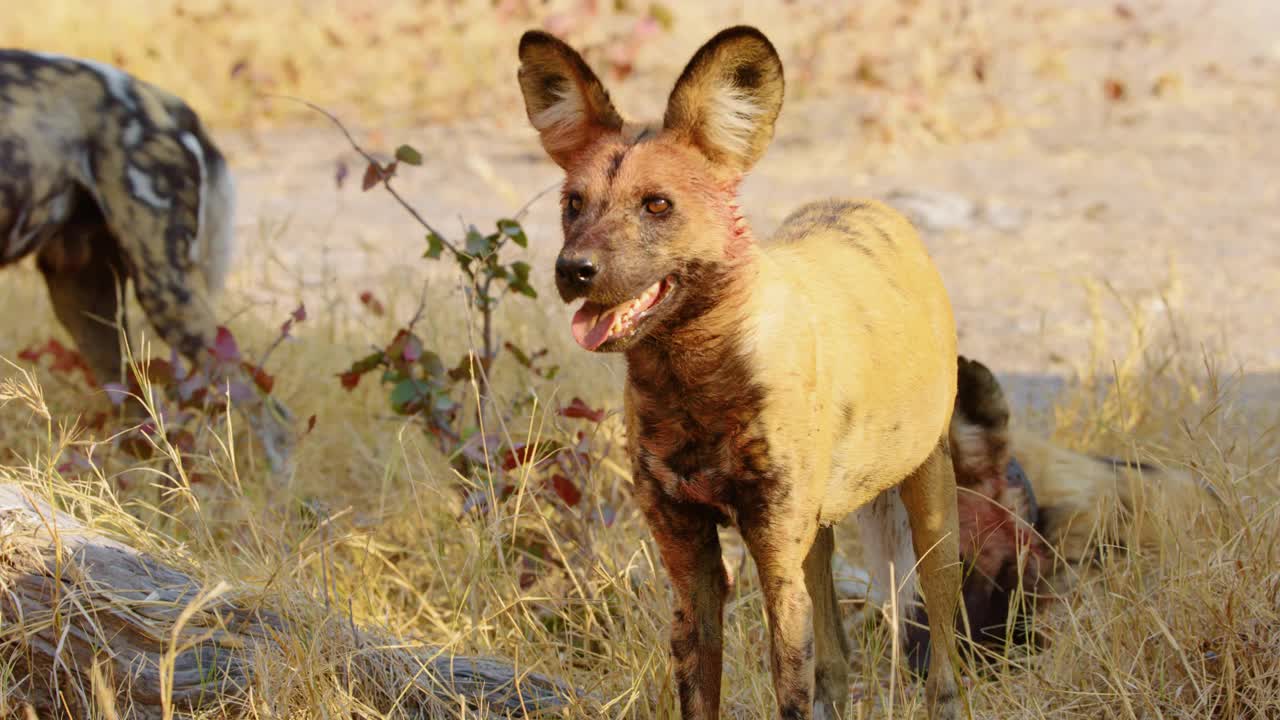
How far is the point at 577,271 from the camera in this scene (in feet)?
5.20

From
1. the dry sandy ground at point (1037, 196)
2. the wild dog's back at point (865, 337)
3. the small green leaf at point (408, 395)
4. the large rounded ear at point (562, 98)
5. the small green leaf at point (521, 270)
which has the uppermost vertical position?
the large rounded ear at point (562, 98)

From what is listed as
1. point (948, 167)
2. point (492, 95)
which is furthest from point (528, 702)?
point (492, 95)

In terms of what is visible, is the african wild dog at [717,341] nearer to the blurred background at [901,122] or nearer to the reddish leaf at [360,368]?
the reddish leaf at [360,368]

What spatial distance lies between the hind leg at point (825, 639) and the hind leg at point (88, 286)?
8.80ft

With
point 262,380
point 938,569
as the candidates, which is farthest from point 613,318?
point 262,380

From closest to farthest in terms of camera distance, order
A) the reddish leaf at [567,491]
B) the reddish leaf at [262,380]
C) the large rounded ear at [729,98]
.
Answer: the large rounded ear at [729,98] → the reddish leaf at [567,491] → the reddish leaf at [262,380]

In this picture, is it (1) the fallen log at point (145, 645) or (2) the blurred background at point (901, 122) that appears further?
(2) the blurred background at point (901, 122)

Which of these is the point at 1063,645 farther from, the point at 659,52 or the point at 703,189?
the point at 659,52

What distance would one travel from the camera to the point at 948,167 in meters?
7.26

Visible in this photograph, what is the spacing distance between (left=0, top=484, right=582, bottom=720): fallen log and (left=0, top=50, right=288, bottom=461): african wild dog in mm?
1706

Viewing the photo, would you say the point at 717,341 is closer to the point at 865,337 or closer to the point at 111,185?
the point at 865,337

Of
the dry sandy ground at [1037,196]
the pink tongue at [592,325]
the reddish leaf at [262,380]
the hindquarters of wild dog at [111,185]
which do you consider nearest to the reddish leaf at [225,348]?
A: the reddish leaf at [262,380]

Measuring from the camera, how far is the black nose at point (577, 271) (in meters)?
1.58

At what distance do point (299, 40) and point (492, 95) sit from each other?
4.49 feet
